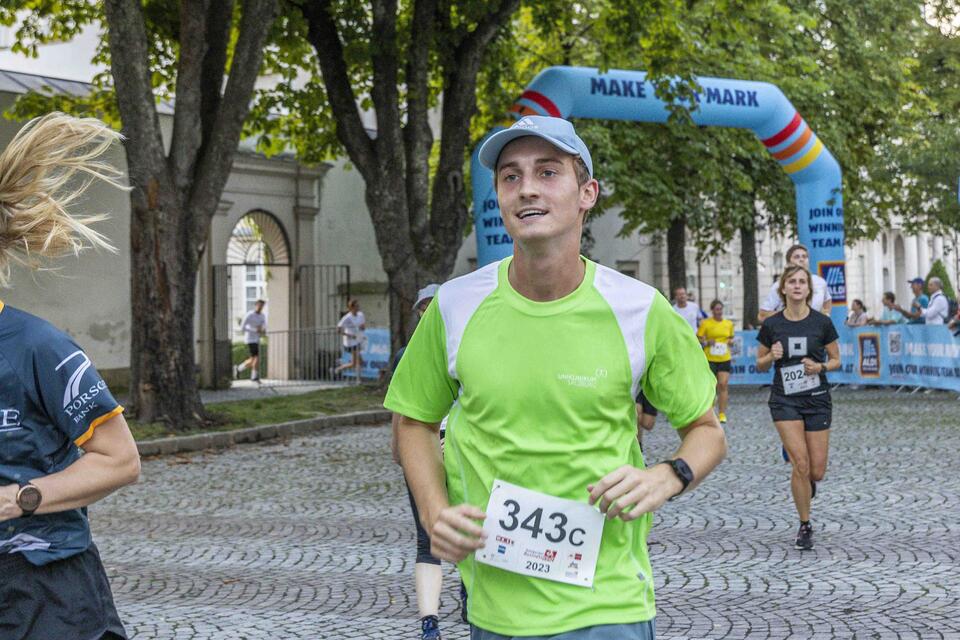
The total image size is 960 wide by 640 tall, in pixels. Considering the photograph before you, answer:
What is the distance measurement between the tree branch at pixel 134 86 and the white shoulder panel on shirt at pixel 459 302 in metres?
13.9

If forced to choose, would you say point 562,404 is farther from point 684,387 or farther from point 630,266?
point 630,266

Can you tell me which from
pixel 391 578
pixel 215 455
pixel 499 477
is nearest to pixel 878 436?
pixel 215 455

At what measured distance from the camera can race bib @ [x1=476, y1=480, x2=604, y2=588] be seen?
297 cm

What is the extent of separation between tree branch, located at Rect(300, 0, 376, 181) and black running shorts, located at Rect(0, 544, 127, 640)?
18504 millimetres

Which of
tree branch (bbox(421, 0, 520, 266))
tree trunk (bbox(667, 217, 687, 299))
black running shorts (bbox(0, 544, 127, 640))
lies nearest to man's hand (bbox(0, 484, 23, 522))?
black running shorts (bbox(0, 544, 127, 640))

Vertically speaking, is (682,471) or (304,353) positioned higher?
(304,353)

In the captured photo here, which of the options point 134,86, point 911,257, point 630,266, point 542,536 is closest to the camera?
point 542,536

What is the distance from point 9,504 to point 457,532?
0.98 m

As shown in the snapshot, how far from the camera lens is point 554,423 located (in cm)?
303

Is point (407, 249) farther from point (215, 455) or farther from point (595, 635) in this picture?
point (595, 635)

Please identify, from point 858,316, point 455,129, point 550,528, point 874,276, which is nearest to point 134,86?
point 455,129

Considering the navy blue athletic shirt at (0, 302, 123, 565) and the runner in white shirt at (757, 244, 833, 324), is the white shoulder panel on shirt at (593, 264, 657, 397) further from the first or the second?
the runner in white shirt at (757, 244, 833, 324)

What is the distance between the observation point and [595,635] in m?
2.92

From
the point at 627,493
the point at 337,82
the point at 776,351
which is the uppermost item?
the point at 337,82
